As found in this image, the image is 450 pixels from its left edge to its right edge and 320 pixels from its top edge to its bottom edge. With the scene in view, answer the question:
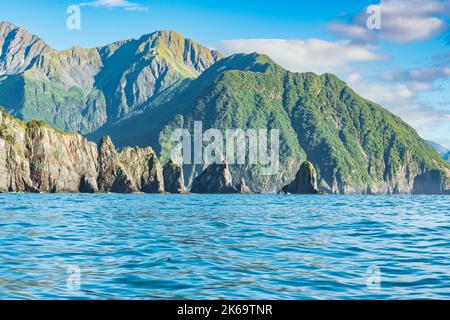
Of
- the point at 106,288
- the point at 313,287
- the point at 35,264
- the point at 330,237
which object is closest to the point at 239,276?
the point at 313,287

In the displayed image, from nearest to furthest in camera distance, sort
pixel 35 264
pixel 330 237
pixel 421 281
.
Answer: pixel 421 281, pixel 35 264, pixel 330 237

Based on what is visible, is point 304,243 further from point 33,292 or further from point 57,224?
Answer: point 57,224

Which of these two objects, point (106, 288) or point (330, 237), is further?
point (330, 237)

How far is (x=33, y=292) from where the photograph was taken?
61.0 ft

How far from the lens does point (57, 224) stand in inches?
1886

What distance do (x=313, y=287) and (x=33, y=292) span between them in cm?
1004

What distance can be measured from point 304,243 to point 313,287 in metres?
14.8

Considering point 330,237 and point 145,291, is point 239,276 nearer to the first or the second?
point 145,291

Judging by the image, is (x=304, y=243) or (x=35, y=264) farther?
(x=304, y=243)
